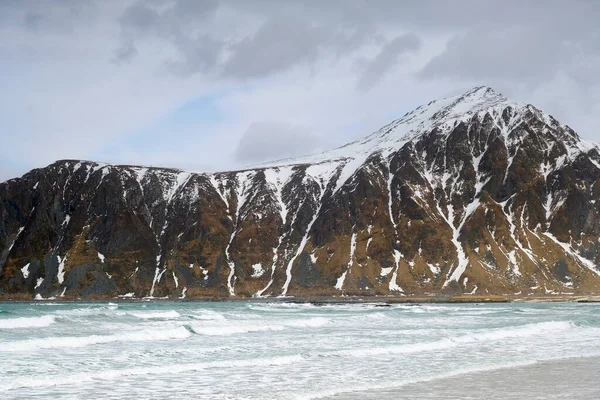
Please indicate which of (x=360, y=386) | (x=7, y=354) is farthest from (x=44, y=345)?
(x=360, y=386)

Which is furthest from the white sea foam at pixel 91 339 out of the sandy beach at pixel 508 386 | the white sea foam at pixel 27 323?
the sandy beach at pixel 508 386

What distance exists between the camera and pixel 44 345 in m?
41.0

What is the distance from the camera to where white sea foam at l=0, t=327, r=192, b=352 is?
4009 cm

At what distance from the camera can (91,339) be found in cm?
4531

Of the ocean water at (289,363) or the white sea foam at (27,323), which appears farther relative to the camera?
the white sea foam at (27,323)

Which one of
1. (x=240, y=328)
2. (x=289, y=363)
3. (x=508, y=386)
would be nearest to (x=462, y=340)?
(x=240, y=328)

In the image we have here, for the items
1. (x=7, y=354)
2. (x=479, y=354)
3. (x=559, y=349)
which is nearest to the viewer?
(x=7, y=354)

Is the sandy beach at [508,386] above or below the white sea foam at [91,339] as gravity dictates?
above

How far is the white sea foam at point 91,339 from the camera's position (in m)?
40.1

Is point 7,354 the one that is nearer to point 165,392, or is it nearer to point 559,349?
point 165,392

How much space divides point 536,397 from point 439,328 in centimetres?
3905

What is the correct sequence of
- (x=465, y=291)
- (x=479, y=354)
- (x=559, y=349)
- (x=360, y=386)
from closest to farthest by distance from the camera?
(x=360, y=386), (x=479, y=354), (x=559, y=349), (x=465, y=291)

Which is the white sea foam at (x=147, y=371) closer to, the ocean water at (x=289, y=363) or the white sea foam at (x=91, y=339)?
the ocean water at (x=289, y=363)

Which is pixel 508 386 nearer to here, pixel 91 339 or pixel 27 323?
pixel 91 339
